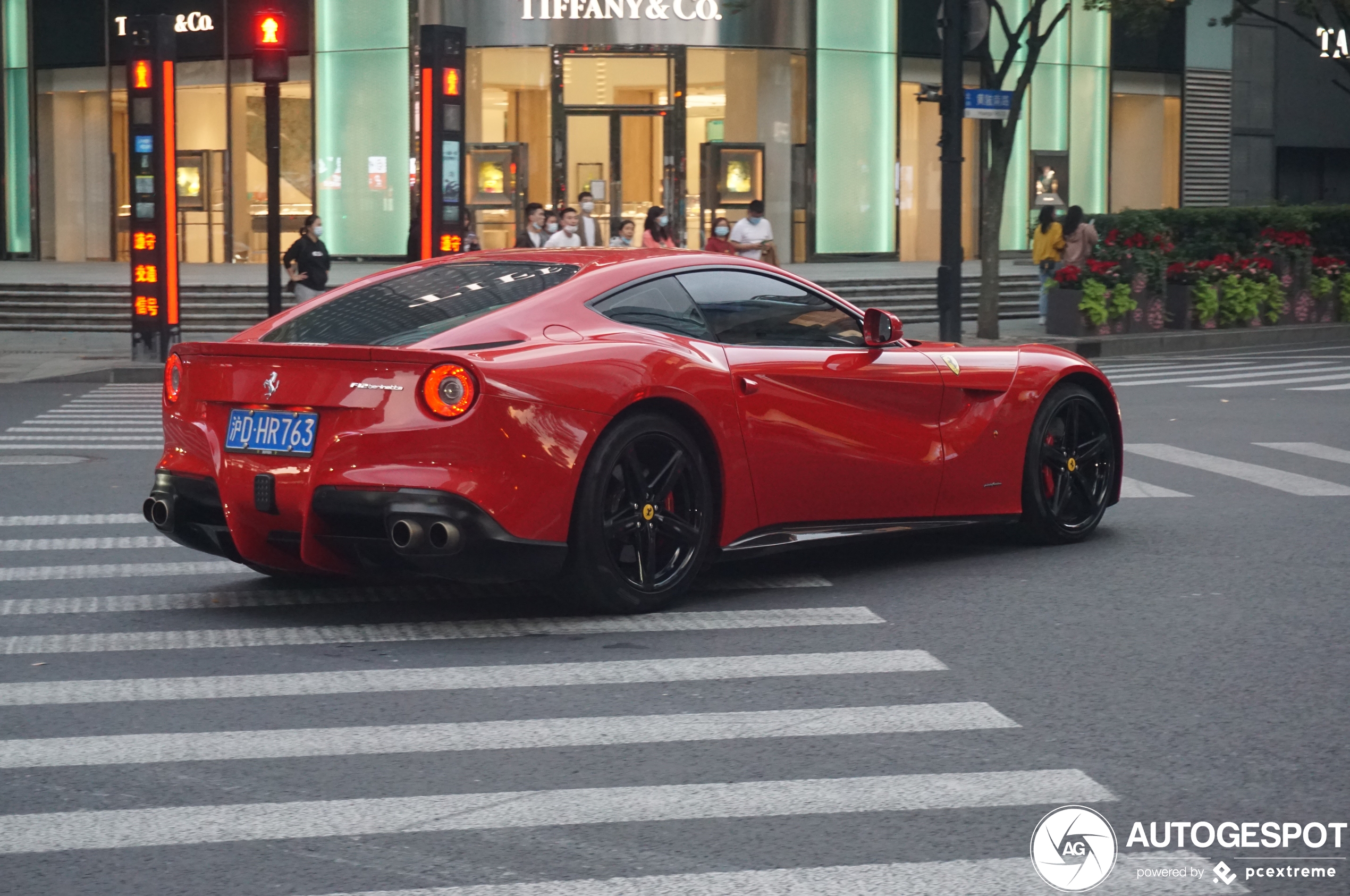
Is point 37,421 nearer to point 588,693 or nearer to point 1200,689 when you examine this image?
point 588,693

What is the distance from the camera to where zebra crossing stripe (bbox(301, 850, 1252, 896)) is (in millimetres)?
3684

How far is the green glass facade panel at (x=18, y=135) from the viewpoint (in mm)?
38375

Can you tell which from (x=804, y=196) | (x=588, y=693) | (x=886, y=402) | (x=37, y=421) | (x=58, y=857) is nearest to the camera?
(x=58, y=857)

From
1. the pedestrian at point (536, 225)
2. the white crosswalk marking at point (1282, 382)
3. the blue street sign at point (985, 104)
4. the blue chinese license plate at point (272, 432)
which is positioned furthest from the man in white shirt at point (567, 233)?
the blue chinese license plate at point (272, 432)

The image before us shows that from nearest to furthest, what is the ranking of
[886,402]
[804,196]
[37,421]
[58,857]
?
[58,857], [886,402], [37,421], [804,196]

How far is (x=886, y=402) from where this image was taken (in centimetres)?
746

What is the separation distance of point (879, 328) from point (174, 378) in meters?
2.82

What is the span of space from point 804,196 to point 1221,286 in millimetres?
12285

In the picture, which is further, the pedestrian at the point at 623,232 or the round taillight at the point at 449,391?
the pedestrian at the point at 623,232

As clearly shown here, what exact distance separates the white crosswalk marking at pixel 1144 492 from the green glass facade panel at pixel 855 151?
25.5 m

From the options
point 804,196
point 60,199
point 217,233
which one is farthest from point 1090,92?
point 60,199

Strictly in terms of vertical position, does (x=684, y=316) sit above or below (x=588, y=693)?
above

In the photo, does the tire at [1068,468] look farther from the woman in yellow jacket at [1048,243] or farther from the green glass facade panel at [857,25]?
the green glass facade panel at [857,25]

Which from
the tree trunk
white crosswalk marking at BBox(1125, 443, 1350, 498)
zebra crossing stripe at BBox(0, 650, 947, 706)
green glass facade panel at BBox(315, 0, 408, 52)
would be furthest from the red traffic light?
green glass facade panel at BBox(315, 0, 408, 52)
